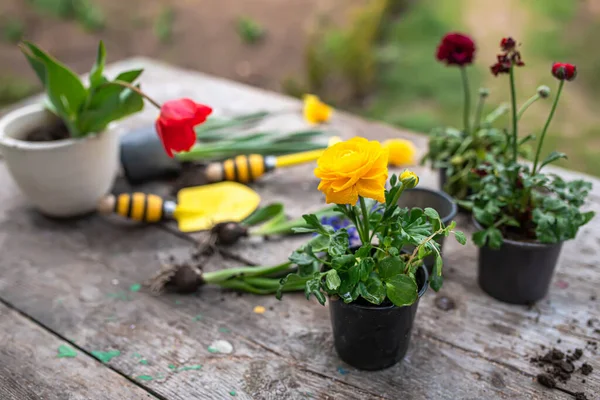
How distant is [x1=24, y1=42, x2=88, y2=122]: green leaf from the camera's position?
1.05m

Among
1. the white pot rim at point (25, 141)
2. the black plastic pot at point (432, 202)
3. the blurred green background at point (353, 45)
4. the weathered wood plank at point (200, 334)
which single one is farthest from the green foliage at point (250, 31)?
the black plastic pot at point (432, 202)

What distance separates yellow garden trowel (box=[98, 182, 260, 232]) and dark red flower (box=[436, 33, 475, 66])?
0.46 metres

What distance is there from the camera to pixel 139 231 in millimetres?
1186

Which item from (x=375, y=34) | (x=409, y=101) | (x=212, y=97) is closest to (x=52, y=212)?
(x=212, y=97)

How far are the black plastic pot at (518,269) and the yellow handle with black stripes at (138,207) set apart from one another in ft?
1.91

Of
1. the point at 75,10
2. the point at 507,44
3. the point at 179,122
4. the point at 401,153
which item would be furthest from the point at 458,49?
the point at 75,10

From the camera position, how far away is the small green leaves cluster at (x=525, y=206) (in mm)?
900

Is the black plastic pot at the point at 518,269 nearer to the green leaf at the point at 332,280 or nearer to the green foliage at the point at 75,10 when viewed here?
the green leaf at the point at 332,280

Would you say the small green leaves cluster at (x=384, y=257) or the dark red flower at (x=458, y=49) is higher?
the dark red flower at (x=458, y=49)

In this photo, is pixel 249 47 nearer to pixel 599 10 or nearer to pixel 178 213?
pixel 599 10

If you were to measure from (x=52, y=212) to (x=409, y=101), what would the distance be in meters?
1.78

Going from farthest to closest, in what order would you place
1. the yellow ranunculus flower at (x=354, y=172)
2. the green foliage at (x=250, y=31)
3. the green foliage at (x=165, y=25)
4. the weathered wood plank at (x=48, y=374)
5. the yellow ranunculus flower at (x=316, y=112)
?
the green foliage at (x=165, y=25) → the green foliage at (x=250, y=31) → the yellow ranunculus flower at (x=316, y=112) → the weathered wood plank at (x=48, y=374) → the yellow ranunculus flower at (x=354, y=172)

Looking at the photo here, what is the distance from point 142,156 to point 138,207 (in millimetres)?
163

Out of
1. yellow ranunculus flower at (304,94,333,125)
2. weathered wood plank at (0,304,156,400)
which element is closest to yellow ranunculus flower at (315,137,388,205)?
weathered wood plank at (0,304,156,400)
